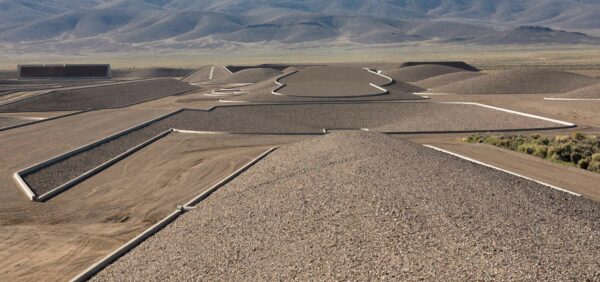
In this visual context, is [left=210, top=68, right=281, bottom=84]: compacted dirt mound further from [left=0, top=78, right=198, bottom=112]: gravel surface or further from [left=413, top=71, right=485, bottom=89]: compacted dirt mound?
[left=413, top=71, right=485, bottom=89]: compacted dirt mound

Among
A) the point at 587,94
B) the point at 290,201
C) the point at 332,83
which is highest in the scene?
the point at 332,83

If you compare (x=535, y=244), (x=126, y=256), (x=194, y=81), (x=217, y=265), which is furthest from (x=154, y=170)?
(x=194, y=81)

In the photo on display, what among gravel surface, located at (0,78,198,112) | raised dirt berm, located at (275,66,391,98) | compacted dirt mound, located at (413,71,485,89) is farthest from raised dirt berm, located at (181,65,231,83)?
compacted dirt mound, located at (413,71,485,89)

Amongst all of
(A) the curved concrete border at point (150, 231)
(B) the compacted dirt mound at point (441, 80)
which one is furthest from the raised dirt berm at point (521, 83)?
(A) the curved concrete border at point (150, 231)

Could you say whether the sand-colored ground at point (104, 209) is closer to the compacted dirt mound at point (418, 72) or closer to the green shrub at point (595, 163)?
the green shrub at point (595, 163)

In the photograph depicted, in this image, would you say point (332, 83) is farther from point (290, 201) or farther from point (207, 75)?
point (290, 201)

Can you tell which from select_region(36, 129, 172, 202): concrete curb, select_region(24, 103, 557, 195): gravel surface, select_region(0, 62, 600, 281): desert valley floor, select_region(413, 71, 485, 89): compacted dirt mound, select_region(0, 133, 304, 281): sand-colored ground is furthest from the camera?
select_region(413, 71, 485, 89): compacted dirt mound

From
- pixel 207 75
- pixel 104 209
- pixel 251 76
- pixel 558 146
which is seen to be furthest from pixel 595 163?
pixel 207 75
